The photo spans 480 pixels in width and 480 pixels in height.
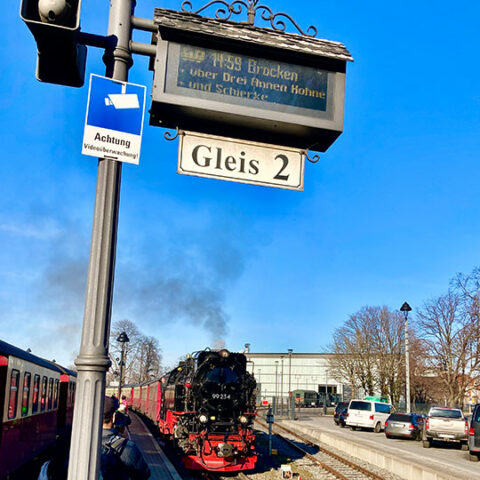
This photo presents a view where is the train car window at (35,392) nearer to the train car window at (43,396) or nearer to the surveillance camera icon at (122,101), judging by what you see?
the train car window at (43,396)

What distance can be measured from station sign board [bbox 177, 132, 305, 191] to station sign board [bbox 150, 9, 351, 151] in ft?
0.34

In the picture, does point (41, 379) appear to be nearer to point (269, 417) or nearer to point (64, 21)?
point (269, 417)

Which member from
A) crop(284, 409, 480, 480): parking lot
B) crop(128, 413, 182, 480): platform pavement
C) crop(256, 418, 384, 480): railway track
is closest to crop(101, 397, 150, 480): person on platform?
crop(128, 413, 182, 480): platform pavement

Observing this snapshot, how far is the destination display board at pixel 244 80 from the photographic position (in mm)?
4125

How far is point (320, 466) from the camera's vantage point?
16531 millimetres

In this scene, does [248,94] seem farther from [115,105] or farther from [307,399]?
[307,399]

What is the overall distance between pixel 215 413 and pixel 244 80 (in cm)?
1263

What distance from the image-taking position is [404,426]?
25125mm

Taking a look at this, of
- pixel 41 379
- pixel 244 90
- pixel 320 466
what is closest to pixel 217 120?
pixel 244 90

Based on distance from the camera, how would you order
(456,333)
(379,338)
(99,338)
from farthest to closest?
(379,338), (456,333), (99,338)

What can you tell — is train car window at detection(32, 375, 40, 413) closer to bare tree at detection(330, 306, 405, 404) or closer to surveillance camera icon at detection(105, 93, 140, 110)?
surveillance camera icon at detection(105, 93, 140, 110)

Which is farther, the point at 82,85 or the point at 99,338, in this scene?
the point at 82,85

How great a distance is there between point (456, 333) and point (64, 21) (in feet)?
114

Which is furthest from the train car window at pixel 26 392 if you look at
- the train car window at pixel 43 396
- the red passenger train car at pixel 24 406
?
the train car window at pixel 43 396
